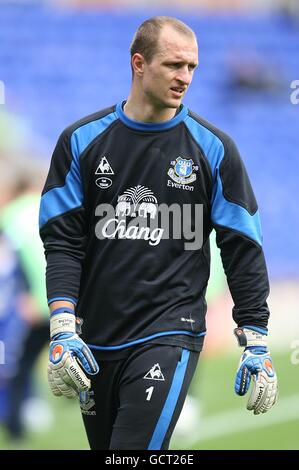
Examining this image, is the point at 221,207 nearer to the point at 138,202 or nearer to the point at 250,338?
the point at 138,202

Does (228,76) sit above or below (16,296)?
above

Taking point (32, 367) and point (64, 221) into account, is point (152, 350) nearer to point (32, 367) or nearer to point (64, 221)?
point (64, 221)

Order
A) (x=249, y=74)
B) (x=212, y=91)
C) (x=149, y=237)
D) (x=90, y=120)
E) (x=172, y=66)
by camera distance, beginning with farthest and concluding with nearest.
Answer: (x=249, y=74), (x=212, y=91), (x=90, y=120), (x=149, y=237), (x=172, y=66)

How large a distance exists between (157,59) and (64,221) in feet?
2.67

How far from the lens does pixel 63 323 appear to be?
443cm

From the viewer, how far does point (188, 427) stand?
32.8 ft

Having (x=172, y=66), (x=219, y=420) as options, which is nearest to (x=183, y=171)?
(x=172, y=66)

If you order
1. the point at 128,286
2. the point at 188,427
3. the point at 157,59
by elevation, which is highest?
the point at 157,59

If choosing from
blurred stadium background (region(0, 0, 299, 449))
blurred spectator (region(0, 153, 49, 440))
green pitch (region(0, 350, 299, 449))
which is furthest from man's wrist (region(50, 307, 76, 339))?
blurred stadium background (region(0, 0, 299, 449))

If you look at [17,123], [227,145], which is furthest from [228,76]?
[227,145]

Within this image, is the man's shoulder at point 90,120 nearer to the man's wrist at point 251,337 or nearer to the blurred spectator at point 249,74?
the man's wrist at point 251,337

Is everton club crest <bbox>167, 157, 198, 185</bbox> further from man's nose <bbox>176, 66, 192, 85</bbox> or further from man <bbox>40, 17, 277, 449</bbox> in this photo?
man's nose <bbox>176, 66, 192, 85</bbox>

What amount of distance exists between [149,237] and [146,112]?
0.55 m

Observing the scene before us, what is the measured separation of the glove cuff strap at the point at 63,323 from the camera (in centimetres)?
441
